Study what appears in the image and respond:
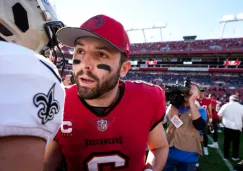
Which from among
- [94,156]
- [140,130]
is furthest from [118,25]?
[94,156]

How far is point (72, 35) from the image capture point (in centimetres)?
121

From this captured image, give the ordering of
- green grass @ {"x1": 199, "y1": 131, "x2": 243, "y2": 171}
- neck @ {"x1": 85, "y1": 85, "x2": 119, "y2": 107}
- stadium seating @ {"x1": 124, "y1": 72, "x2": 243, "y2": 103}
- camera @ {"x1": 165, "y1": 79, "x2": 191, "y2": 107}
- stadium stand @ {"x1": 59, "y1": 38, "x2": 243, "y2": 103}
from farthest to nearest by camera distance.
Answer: stadium stand @ {"x1": 59, "y1": 38, "x2": 243, "y2": 103}, stadium seating @ {"x1": 124, "y1": 72, "x2": 243, "y2": 103}, green grass @ {"x1": 199, "y1": 131, "x2": 243, "y2": 171}, camera @ {"x1": 165, "y1": 79, "x2": 191, "y2": 107}, neck @ {"x1": 85, "y1": 85, "x2": 119, "y2": 107}

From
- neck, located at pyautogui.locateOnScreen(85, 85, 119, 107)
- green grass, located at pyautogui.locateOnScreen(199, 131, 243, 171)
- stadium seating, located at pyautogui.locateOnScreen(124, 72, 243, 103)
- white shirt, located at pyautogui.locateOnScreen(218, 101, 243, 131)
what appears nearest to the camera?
neck, located at pyautogui.locateOnScreen(85, 85, 119, 107)

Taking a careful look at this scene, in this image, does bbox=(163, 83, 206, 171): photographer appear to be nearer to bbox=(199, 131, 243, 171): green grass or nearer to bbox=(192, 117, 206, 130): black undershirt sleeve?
bbox=(192, 117, 206, 130): black undershirt sleeve

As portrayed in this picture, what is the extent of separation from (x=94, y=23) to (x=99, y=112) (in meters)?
0.50

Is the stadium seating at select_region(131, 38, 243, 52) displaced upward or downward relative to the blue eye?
upward

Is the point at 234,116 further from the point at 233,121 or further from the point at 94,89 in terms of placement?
the point at 94,89

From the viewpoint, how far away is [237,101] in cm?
477

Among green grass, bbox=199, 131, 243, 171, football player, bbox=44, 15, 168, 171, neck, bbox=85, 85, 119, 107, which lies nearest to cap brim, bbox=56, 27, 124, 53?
football player, bbox=44, 15, 168, 171

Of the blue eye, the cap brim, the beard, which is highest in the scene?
the cap brim

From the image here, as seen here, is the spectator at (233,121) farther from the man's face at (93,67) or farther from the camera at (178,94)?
the man's face at (93,67)

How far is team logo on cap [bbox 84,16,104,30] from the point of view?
1149mm

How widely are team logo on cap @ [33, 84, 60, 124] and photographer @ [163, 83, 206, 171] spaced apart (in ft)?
7.39

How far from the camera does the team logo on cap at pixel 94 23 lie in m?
1.15
